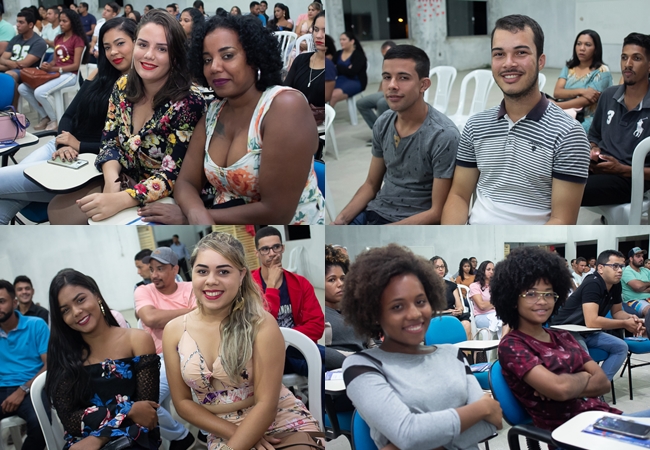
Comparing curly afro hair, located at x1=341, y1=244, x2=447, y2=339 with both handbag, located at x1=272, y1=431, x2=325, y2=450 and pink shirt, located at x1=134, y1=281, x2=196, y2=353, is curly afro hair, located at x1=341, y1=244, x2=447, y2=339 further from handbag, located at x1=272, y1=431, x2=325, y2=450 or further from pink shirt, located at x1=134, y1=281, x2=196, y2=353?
pink shirt, located at x1=134, y1=281, x2=196, y2=353

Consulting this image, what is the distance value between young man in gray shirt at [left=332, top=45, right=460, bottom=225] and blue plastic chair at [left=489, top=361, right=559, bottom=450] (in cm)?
57

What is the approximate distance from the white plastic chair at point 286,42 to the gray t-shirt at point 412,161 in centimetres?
37

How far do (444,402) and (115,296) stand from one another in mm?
1224

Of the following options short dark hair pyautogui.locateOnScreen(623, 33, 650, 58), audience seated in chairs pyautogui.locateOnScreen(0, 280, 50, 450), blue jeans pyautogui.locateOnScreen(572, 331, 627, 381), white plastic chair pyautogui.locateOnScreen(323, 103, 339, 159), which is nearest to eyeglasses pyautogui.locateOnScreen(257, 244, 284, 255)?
white plastic chair pyautogui.locateOnScreen(323, 103, 339, 159)

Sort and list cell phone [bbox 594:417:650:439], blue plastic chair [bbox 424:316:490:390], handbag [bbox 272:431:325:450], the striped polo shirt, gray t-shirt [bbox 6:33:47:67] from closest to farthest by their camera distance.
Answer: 1. the striped polo shirt
2. cell phone [bbox 594:417:650:439]
3. blue plastic chair [bbox 424:316:490:390]
4. handbag [bbox 272:431:325:450]
5. gray t-shirt [bbox 6:33:47:67]

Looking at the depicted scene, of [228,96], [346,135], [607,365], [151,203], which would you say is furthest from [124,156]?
[607,365]

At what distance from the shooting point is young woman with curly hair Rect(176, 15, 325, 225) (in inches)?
69.2

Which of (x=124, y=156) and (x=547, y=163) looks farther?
(x=124, y=156)

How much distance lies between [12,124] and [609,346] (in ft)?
8.02

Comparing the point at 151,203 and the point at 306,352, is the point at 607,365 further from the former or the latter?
the point at 151,203

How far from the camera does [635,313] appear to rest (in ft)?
6.88

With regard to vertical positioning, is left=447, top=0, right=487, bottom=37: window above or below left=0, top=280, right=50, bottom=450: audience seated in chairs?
above

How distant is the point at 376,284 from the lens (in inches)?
74.1

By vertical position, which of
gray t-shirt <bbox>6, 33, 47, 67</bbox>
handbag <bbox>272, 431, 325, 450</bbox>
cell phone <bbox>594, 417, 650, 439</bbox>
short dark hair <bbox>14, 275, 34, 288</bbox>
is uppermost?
gray t-shirt <bbox>6, 33, 47, 67</bbox>
